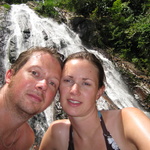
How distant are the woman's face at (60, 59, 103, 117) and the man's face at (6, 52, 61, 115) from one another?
0.17 metres

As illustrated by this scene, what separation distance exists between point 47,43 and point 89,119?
780 cm

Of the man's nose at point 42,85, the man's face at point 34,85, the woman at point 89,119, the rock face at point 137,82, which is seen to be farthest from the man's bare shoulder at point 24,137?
the rock face at point 137,82

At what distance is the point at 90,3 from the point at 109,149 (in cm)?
1417

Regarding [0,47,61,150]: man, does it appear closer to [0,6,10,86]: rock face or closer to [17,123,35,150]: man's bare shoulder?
[17,123,35,150]: man's bare shoulder

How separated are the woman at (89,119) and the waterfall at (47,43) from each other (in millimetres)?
2999

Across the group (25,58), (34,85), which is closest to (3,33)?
(25,58)

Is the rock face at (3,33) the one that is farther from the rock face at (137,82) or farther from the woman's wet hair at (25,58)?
the rock face at (137,82)

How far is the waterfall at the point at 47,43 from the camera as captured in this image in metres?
6.12

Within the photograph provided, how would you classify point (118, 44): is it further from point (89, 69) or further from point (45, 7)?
point (89, 69)

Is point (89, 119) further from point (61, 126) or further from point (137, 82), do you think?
point (137, 82)

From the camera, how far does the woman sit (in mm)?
1696

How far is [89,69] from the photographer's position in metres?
1.93

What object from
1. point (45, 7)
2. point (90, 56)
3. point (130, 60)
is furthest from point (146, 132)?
point (45, 7)

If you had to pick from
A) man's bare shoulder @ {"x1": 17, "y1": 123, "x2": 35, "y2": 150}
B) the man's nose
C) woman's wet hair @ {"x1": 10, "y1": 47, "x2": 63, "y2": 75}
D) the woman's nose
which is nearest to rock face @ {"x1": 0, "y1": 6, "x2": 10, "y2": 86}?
man's bare shoulder @ {"x1": 17, "y1": 123, "x2": 35, "y2": 150}
